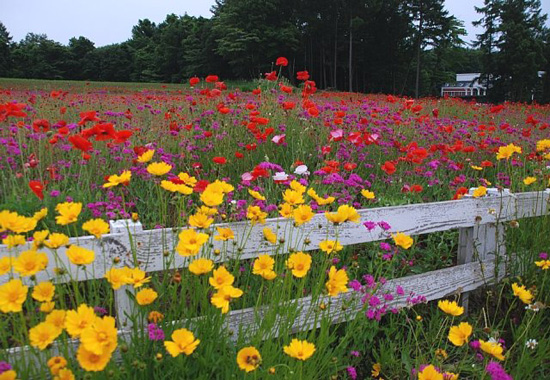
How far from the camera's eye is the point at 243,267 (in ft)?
7.77

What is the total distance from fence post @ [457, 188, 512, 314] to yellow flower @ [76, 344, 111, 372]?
2374 millimetres

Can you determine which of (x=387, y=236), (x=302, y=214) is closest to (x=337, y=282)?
(x=302, y=214)

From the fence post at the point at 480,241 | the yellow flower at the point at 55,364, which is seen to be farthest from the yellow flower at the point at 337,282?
the fence post at the point at 480,241

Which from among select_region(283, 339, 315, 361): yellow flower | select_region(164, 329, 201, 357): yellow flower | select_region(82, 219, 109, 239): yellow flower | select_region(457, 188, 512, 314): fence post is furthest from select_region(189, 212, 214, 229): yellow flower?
select_region(457, 188, 512, 314): fence post

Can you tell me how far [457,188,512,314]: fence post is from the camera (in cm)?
279

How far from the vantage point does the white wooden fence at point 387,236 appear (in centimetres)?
169

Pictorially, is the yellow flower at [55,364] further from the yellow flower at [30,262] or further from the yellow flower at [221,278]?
the yellow flower at [221,278]

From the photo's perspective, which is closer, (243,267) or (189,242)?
(189,242)

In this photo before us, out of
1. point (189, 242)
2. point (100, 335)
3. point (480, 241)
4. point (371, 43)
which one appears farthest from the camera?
point (371, 43)

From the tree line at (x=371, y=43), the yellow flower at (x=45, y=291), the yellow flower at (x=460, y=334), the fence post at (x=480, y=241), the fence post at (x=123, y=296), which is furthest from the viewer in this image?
the tree line at (x=371, y=43)

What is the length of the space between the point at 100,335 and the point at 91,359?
0.06 meters

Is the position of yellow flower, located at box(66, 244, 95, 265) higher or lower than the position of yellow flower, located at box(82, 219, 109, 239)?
lower

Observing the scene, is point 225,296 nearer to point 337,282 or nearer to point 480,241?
point 337,282

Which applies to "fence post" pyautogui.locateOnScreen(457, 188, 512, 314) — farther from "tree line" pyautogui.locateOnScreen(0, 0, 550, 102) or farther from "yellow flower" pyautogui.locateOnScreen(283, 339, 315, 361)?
"tree line" pyautogui.locateOnScreen(0, 0, 550, 102)
